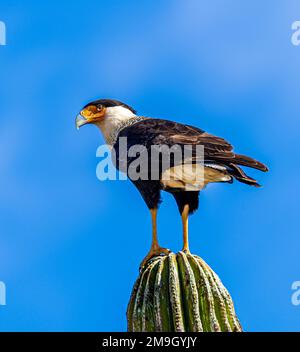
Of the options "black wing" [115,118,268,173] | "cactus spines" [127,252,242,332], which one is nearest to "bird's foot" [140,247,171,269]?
"cactus spines" [127,252,242,332]

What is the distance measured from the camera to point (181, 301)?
8.32m

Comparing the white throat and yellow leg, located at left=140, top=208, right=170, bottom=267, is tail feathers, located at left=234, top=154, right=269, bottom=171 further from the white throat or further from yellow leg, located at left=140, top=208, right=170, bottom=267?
the white throat

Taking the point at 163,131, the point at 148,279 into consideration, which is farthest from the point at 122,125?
the point at 148,279

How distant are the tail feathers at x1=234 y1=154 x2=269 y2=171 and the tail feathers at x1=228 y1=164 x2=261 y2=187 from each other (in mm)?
71

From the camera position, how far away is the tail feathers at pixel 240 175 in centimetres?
910

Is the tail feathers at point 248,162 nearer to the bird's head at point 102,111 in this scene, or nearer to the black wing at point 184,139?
the black wing at point 184,139

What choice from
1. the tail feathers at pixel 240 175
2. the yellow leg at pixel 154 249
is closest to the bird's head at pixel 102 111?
the yellow leg at pixel 154 249

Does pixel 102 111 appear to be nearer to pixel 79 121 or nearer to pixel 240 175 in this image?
pixel 79 121

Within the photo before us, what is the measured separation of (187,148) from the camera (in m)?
9.28

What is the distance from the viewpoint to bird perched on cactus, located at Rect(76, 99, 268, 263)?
9.20m

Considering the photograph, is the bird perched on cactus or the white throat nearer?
the bird perched on cactus
